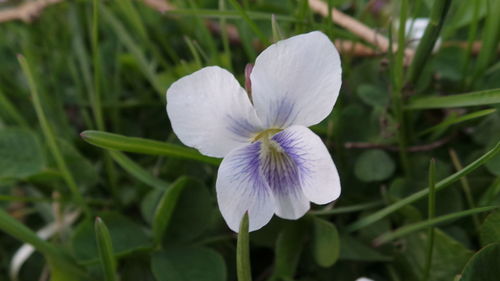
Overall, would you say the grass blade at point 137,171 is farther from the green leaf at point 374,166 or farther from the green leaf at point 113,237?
the green leaf at point 374,166

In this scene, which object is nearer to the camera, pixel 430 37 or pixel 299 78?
pixel 299 78

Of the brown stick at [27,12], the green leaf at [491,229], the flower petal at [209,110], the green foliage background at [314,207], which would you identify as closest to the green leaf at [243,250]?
the green foliage background at [314,207]

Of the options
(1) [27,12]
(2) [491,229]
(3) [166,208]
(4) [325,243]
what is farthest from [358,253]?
(1) [27,12]

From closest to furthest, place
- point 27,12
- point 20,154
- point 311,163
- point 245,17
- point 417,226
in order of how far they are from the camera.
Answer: point 311,163
point 417,226
point 245,17
point 20,154
point 27,12

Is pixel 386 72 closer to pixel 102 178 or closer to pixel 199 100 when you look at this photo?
pixel 199 100

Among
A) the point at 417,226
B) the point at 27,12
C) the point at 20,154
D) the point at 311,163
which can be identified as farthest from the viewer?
the point at 27,12

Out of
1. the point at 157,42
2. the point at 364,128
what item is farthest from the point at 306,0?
the point at 157,42

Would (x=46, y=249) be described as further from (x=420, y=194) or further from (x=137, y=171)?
(x=420, y=194)
